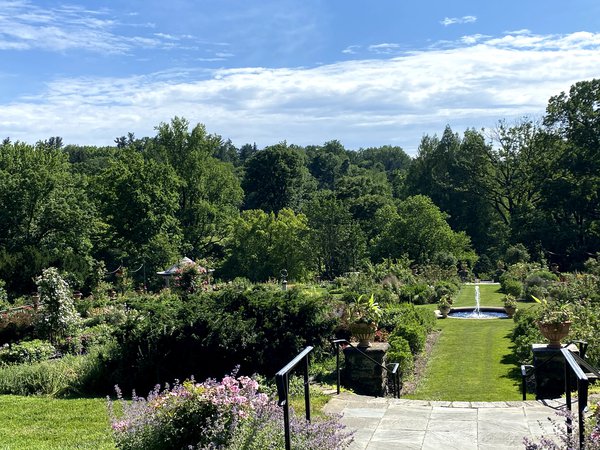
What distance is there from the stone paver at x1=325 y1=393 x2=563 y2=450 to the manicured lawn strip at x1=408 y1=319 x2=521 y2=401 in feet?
8.61

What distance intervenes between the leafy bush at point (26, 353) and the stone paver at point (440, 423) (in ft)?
23.9

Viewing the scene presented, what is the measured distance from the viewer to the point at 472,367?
1184 cm

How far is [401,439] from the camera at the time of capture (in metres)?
5.77

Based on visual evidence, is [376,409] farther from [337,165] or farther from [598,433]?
[337,165]

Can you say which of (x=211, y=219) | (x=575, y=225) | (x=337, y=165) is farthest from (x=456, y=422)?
(x=337, y=165)

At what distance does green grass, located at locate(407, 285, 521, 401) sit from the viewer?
32.3 ft

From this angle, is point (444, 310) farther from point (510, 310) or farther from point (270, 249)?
point (270, 249)

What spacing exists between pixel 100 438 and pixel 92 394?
3.03m

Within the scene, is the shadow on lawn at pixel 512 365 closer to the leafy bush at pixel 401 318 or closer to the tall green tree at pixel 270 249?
the leafy bush at pixel 401 318

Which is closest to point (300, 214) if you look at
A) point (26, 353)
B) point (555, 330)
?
point (26, 353)

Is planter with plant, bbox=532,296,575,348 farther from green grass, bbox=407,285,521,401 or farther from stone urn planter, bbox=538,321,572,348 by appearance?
green grass, bbox=407,285,521,401

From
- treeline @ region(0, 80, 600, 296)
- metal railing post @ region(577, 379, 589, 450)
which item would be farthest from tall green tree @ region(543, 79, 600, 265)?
metal railing post @ region(577, 379, 589, 450)

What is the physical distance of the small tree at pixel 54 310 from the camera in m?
13.3

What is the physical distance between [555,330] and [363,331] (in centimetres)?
280
